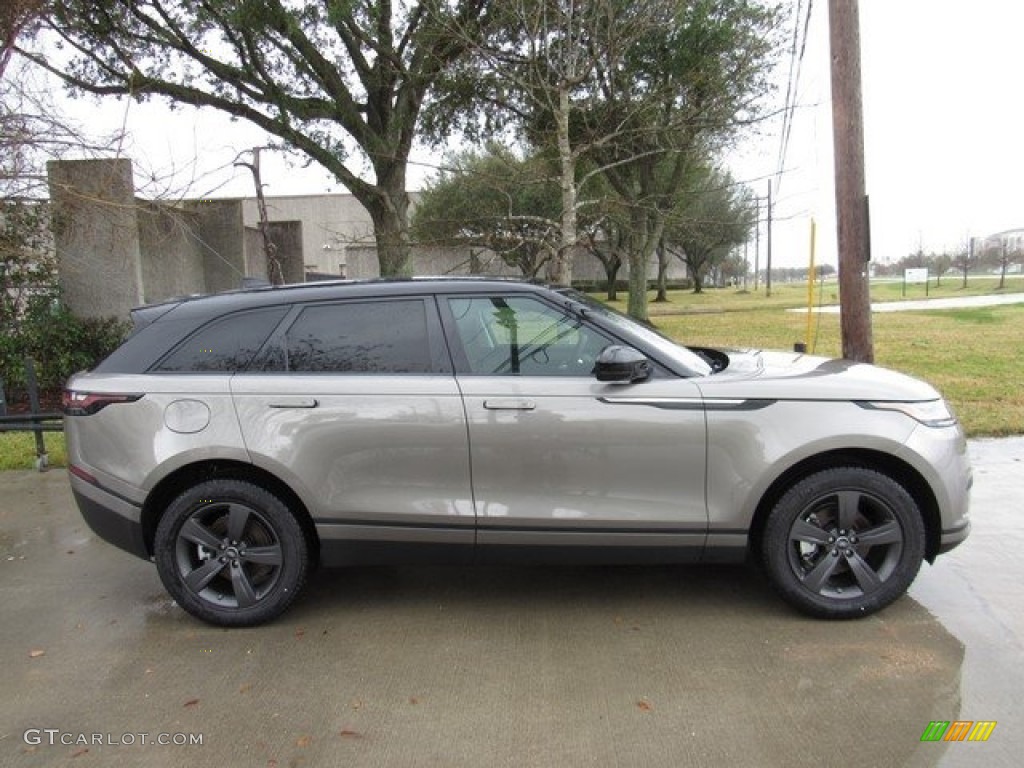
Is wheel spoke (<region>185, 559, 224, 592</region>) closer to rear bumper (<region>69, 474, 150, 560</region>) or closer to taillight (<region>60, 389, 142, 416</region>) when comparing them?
rear bumper (<region>69, 474, 150, 560</region>)

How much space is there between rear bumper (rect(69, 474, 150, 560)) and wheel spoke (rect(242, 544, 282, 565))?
0.55 m

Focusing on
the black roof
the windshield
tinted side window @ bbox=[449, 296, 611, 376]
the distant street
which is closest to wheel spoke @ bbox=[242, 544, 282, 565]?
the black roof

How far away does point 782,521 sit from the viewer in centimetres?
342

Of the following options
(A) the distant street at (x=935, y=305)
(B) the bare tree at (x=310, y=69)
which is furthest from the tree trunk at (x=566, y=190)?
(A) the distant street at (x=935, y=305)

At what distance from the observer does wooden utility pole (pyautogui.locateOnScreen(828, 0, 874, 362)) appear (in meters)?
6.08

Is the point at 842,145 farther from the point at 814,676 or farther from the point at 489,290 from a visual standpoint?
the point at 814,676

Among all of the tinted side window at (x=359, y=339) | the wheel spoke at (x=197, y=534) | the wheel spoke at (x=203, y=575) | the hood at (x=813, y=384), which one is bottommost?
the wheel spoke at (x=203, y=575)

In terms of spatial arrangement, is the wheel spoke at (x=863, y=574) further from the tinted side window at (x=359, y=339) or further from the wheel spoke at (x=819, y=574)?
the tinted side window at (x=359, y=339)

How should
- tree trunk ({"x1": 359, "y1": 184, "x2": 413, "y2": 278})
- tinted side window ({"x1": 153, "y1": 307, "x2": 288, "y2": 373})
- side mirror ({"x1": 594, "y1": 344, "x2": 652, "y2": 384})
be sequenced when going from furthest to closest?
tree trunk ({"x1": 359, "y1": 184, "x2": 413, "y2": 278})
tinted side window ({"x1": 153, "y1": 307, "x2": 288, "y2": 373})
side mirror ({"x1": 594, "y1": 344, "x2": 652, "y2": 384})

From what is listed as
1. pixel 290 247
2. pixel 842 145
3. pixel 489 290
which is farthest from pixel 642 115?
pixel 489 290

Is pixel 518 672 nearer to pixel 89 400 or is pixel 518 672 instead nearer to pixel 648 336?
pixel 648 336

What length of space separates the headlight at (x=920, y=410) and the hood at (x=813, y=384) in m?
0.03

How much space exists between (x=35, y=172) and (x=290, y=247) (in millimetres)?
9094

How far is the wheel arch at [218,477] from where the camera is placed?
3615 millimetres
